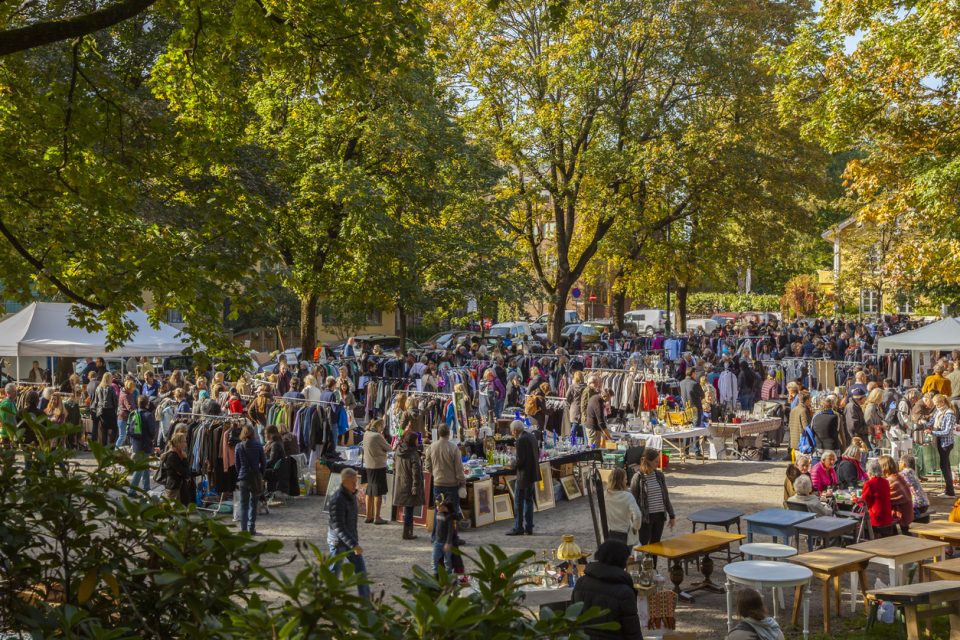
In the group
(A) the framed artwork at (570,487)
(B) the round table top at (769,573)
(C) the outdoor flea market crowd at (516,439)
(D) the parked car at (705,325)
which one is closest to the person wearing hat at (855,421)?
(C) the outdoor flea market crowd at (516,439)

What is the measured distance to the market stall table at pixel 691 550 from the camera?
9.30 m

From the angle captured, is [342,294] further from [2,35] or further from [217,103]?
[2,35]

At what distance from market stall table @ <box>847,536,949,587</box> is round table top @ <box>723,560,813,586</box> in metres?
1.28

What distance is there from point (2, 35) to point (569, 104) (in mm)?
24301

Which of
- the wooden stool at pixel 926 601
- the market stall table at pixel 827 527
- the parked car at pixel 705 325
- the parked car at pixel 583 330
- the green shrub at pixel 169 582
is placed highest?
the parked car at pixel 705 325

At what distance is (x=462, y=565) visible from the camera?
10.2 m

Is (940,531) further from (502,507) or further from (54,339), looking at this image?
(54,339)

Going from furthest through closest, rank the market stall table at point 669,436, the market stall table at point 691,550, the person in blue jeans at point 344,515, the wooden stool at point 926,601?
the market stall table at point 669,436 → the market stall table at point 691,550 → the person in blue jeans at point 344,515 → the wooden stool at point 926,601

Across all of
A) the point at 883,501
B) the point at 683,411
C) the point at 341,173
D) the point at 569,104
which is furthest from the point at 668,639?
the point at 569,104

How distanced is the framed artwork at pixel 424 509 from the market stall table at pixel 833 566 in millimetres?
5532

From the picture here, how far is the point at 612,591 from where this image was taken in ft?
19.3

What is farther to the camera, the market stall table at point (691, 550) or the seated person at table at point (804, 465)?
the seated person at table at point (804, 465)

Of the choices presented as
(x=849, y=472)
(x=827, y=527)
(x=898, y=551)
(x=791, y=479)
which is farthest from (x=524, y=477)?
(x=898, y=551)

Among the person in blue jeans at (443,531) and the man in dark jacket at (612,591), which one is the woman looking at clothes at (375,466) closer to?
the person in blue jeans at (443,531)
